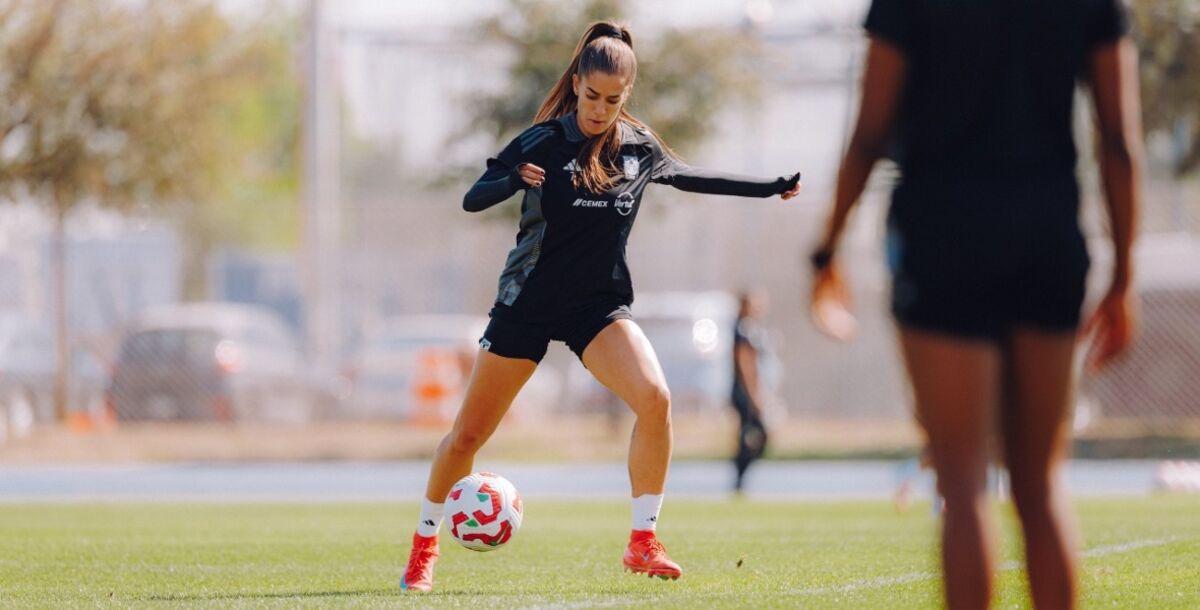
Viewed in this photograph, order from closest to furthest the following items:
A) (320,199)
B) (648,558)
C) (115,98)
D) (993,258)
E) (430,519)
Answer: (993,258) → (648,558) → (430,519) → (115,98) → (320,199)

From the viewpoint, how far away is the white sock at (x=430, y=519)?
695cm

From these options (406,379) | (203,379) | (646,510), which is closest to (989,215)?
(646,510)

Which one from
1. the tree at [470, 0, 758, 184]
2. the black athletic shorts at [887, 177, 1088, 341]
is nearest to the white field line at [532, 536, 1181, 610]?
the black athletic shorts at [887, 177, 1088, 341]

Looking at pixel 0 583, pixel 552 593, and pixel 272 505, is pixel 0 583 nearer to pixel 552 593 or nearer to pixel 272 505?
pixel 552 593

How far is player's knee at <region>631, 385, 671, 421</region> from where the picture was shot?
659 centimetres

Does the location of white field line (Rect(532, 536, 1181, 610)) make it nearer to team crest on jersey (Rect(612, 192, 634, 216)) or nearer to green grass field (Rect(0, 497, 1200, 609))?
green grass field (Rect(0, 497, 1200, 609))

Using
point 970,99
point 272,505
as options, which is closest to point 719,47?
point 272,505

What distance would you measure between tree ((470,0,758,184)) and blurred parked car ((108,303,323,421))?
425 cm

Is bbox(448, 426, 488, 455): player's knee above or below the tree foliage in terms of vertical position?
below

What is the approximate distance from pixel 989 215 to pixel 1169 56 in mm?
19492

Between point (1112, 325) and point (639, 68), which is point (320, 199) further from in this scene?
point (1112, 325)

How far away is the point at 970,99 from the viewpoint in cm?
380

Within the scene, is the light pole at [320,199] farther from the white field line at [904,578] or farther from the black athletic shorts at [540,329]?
the black athletic shorts at [540,329]

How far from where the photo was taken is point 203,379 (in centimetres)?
2405
